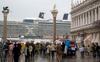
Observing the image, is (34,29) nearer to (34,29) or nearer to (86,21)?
(34,29)

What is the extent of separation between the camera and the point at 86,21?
207ft

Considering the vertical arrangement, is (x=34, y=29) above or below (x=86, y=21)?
above

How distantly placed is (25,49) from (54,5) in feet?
127

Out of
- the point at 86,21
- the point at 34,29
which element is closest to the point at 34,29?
the point at 34,29

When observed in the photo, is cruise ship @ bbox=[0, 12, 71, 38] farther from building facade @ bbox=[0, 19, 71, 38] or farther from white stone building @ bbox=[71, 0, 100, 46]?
white stone building @ bbox=[71, 0, 100, 46]

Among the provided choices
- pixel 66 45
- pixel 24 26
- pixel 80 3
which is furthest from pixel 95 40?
pixel 24 26

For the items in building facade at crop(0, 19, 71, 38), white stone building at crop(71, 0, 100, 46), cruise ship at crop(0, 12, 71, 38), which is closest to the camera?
white stone building at crop(71, 0, 100, 46)

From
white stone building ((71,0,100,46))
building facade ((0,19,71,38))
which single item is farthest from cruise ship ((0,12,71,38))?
white stone building ((71,0,100,46))

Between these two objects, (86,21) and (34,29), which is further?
(34,29)

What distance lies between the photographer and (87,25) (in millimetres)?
61906

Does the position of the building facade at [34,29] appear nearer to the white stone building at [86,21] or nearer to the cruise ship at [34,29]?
the cruise ship at [34,29]

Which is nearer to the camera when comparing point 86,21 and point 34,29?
point 86,21

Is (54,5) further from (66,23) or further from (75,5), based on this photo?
(66,23)

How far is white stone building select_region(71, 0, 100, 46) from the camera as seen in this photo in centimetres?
5469
